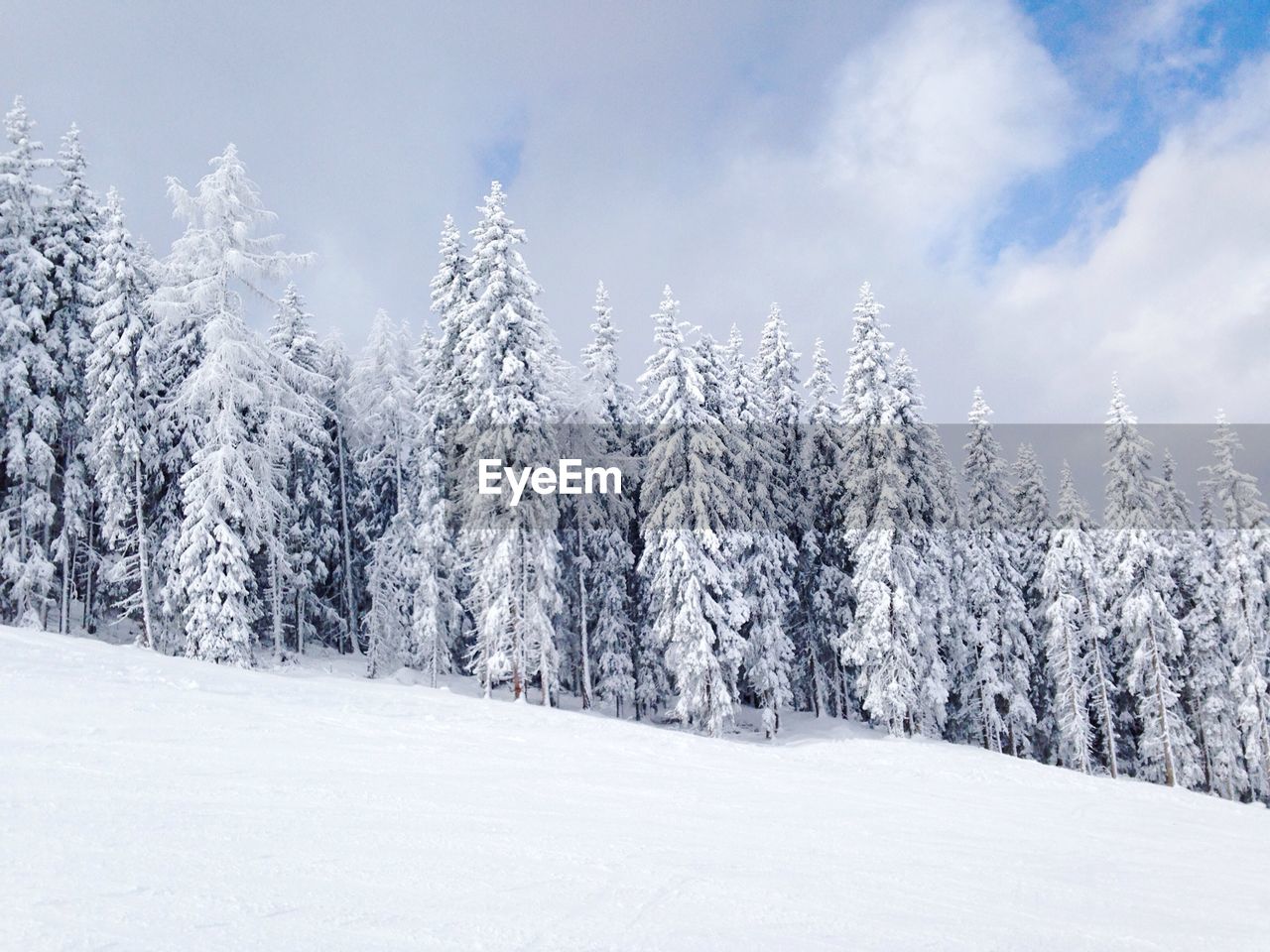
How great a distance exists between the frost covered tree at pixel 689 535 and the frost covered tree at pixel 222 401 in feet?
45.0

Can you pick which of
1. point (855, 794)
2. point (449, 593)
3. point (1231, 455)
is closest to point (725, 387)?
point (449, 593)

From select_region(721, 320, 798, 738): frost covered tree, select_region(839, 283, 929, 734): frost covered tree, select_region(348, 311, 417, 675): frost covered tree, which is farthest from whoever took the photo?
select_region(348, 311, 417, 675): frost covered tree

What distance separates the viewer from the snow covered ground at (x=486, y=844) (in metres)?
5.69

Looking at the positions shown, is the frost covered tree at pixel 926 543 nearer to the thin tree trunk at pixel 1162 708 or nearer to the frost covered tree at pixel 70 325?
the thin tree trunk at pixel 1162 708

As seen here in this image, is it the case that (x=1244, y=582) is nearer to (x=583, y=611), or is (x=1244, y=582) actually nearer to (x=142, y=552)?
(x=583, y=611)

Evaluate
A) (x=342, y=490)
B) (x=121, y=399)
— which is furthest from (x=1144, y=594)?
(x=121, y=399)

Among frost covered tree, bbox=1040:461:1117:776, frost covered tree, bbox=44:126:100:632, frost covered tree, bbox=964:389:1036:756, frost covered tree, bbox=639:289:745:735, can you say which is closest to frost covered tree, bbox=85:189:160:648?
frost covered tree, bbox=44:126:100:632

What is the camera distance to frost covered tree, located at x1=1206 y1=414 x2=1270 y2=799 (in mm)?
34625

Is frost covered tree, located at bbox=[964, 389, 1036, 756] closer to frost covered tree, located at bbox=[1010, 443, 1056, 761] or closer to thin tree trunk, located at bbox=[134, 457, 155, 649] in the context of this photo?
frost covered tree, located at bbox=[1010, 443, 1056, 761]

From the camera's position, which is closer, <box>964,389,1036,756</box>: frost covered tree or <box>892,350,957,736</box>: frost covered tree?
<box>892,350,957,736</box>: frost covered tree

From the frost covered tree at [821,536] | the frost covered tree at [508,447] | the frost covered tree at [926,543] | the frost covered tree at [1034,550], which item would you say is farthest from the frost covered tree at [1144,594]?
the frost covered tree at [508,447]

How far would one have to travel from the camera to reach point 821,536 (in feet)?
118

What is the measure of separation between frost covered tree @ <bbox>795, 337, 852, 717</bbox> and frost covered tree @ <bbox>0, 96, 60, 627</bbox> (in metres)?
29.6

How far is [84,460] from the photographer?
97.8 feet
